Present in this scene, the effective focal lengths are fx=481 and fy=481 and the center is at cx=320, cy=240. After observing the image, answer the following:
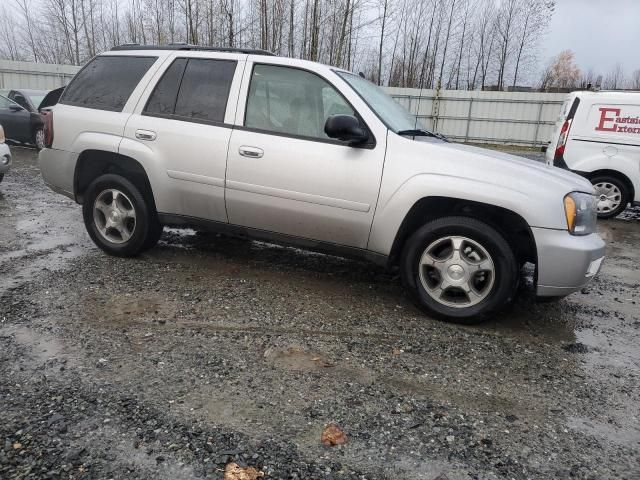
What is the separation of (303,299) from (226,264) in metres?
1.12

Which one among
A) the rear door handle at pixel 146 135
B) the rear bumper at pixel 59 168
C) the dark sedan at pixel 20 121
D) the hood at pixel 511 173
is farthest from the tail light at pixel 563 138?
the dark sedan at pixel 20 121

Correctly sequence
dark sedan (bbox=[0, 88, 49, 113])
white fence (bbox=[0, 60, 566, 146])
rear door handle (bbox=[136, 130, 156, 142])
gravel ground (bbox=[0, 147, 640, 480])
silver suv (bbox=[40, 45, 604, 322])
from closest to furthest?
gravel ground (bbox=[0, 147, 640, 480]) < silver suv (bbox=[40, 45, 604, 322]) < rear door handle (bbox=[136, 130, 156, 142]) < dark sedan (bbox=[0, 88, 49, 113]) < white fence (bbox=[0, 60, 566, 146])

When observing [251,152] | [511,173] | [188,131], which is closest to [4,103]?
[188,131]

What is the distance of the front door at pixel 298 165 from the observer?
3656mm

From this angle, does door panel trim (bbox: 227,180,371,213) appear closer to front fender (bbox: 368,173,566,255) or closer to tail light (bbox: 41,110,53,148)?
front fender (bbox: 368,173,566,255)

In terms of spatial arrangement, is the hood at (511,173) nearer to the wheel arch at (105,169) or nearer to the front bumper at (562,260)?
the front bumper at (562,260)

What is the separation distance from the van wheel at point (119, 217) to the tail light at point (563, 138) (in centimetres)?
703

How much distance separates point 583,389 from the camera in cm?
282

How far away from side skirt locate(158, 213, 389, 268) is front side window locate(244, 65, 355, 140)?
0.85 metres

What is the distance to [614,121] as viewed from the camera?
8.02 metres

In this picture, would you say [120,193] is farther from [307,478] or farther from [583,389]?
[583,389]

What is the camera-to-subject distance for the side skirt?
3.81m

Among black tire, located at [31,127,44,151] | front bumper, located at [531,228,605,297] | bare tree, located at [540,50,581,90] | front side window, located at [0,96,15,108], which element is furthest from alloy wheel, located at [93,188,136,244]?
bare tree, located at [540,50,581,90]

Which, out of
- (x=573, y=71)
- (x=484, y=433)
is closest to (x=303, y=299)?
(x=484, y=433)
